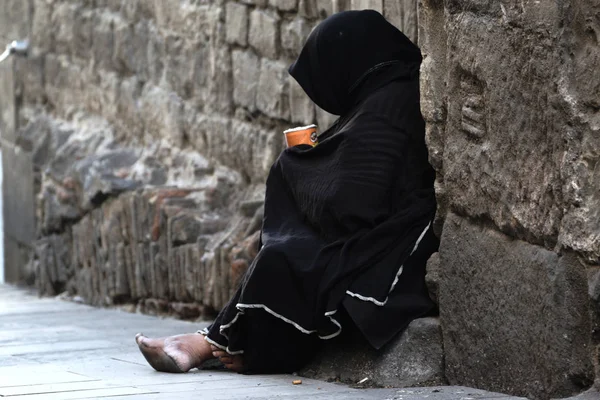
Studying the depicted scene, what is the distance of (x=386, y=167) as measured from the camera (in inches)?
139

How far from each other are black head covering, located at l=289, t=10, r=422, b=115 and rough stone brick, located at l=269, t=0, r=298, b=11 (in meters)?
1.50

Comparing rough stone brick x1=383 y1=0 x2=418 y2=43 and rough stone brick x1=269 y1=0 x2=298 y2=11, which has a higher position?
rough stone brick x1=269 y1=0 x2=298 y2=11

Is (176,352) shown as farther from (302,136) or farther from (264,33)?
(264,33)

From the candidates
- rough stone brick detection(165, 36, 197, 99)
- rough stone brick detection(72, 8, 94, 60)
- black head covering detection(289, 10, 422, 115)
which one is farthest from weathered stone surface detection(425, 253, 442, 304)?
rough stone brick detection(72, 8, 94, 60)

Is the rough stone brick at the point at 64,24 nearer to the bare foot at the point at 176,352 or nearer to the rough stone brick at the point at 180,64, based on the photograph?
the rough stone brick at the point at 180,64

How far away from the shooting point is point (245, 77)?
5.94 meters

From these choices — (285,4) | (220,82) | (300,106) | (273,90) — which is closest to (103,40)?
(220,82)

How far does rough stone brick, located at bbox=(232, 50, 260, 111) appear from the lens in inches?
230

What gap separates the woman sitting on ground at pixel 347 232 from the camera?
349cm

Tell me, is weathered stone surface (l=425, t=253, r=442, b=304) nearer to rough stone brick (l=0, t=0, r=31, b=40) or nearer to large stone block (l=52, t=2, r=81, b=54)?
large stone block (l=52, t=2, r=81, b=54)

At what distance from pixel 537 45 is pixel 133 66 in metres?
5.06

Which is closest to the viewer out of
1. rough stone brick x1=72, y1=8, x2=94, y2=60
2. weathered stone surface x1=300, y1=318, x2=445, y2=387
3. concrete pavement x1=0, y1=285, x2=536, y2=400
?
concrete pavement x1=0, y1=285, x2=536, y2=400

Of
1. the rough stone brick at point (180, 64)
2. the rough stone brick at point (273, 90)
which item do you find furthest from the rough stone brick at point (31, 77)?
the rough stone brick at point (273, 90)

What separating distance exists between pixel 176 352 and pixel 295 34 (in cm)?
204
